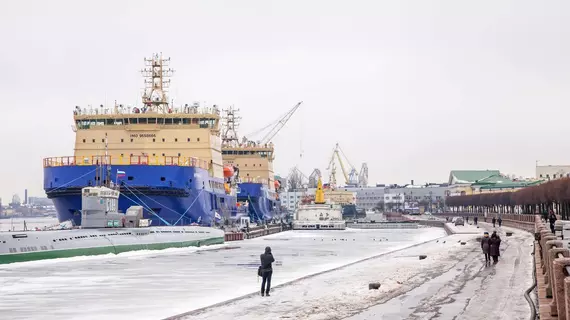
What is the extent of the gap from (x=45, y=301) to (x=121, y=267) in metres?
15.4

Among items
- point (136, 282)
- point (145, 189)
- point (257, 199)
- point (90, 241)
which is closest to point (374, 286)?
point (136, 282)

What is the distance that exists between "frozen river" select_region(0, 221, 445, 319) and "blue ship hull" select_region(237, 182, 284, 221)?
61.6 m

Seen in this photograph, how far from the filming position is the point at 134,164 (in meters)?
69.4

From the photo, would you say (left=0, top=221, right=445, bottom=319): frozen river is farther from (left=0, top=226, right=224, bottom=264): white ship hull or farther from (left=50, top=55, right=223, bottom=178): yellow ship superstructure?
(left=50, top=55, right=223, bottom=178): yellow ship superstructure

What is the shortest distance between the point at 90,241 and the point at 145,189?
1707cm

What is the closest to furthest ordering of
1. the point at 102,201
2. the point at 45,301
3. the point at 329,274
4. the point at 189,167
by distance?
the point at 45,301
the point at 329,274
the point at 102,201
the point at 189,167

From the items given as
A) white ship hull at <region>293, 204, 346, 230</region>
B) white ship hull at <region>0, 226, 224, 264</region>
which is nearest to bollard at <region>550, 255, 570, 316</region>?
white ship hull at <region>0, 226, 224, 264</region>

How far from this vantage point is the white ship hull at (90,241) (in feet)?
151

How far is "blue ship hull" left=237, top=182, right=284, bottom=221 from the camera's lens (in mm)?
120500

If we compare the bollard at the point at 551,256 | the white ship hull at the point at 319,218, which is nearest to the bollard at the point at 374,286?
the bollard at the point at 551,256

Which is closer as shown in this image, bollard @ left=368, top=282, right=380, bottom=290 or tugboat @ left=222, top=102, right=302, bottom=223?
bollard @ left=368, top=282, right=380, bottom=290

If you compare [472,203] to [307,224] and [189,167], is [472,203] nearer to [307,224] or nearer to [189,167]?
[307,224]

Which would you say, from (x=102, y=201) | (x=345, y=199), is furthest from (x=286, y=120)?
(x=102, y=201)

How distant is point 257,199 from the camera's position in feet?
402
